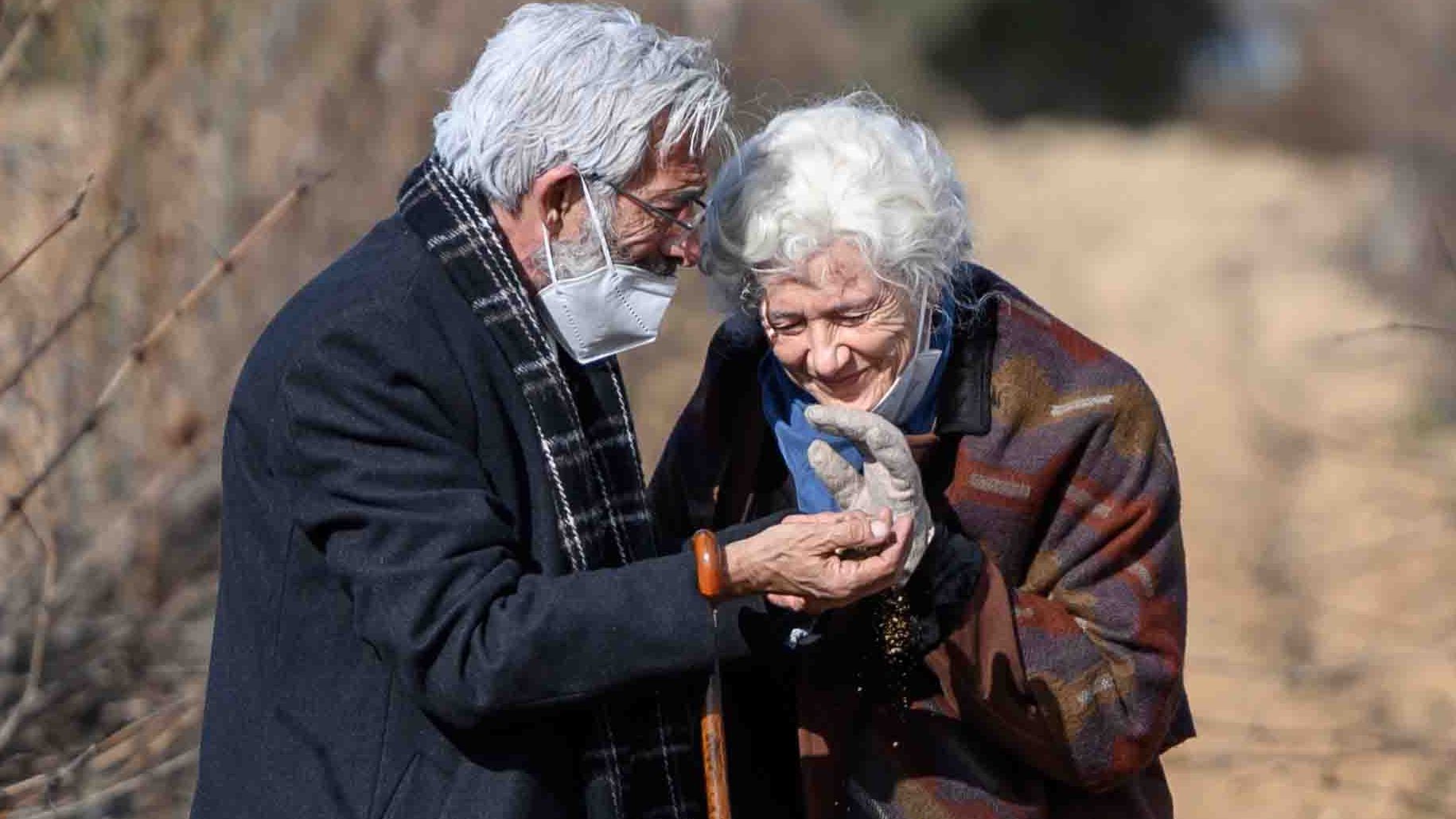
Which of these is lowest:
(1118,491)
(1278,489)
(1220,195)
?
(1220,195)

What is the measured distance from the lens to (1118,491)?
2.87 meters

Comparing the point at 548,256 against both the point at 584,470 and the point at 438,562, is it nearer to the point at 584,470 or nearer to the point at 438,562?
the point at 584,470

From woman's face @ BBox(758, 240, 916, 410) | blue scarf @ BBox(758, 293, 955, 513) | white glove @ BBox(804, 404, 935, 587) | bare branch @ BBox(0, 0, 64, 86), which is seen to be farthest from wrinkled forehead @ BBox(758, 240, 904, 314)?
bare branch @ BBox(0, 0, 64, 86)

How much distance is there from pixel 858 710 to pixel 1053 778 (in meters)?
0.30

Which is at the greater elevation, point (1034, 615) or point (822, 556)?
point (822, 556)

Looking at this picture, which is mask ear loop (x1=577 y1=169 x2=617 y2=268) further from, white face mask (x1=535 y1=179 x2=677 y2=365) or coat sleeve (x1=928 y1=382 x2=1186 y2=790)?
coat sleeve (x1=928 y1=382 x2=1186 y2=790)

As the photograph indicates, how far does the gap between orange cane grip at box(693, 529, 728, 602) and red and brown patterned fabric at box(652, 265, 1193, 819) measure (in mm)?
396

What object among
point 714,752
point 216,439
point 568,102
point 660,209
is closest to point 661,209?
point 660,209

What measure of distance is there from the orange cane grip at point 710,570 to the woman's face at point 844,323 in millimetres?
411

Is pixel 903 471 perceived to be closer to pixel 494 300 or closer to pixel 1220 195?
pixel 494 300

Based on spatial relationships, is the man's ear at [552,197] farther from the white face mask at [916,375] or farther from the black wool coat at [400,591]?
the white face mask at [916,375]

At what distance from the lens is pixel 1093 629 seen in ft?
9.42

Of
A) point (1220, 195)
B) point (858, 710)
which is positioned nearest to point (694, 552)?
point (858, 710)

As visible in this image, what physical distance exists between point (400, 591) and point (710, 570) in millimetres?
388
